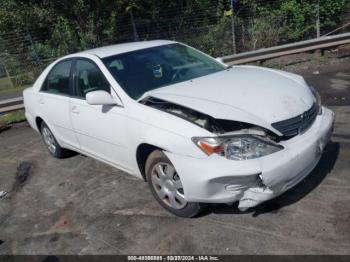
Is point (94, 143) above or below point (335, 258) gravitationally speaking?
above

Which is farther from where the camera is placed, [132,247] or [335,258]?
[132,247]

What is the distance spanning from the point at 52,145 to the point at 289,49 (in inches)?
266

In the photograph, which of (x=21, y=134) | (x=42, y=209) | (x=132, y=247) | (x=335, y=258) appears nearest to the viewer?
(x=335, y=258)

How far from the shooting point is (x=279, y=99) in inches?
145

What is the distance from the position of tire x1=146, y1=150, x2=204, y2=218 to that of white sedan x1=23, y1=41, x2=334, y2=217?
0.01 meters

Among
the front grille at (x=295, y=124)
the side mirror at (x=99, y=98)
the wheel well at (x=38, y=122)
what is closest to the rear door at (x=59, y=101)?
the wheel well at (x=38, y=122)

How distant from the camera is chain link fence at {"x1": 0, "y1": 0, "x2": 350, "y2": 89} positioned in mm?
12125

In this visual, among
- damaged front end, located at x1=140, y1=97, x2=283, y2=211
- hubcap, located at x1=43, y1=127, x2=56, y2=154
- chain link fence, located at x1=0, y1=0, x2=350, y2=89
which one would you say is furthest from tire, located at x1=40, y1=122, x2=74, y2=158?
chain link fence, located at x1=0, y1=0, x2=350, y2=89

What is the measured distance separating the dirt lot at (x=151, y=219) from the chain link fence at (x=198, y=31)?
23.4ft

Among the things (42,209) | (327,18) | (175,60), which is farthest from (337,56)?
(42,209)

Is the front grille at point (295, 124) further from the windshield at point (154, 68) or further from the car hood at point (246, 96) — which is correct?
the windshield at point (154, 68)

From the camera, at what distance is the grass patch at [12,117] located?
30.4ft

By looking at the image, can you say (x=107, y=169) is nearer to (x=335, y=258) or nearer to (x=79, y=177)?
(x=79, y=177)

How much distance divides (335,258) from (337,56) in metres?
8.38
